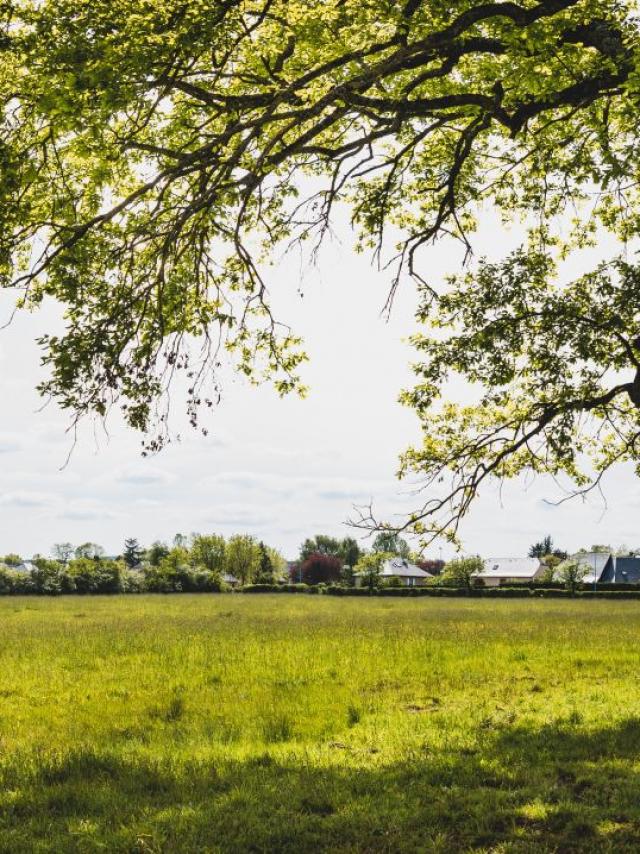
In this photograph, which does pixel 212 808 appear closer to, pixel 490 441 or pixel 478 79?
pixel 490 441

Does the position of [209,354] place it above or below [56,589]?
above

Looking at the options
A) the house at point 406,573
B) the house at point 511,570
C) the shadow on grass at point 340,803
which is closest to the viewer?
the shadow on grass at point 340,803

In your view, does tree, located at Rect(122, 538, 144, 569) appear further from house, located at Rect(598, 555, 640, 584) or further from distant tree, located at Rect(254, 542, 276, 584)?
house, located at Rect(598, 555, 640, 584)

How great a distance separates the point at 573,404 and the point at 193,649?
13.2 m

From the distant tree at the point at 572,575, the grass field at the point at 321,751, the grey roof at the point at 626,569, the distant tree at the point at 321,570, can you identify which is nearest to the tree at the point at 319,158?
the grass field at the point at 321,751

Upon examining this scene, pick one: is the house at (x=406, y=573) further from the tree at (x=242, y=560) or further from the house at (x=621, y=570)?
the house at (x=621, y=570)

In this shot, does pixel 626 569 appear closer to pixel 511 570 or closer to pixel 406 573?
pixel 511 570

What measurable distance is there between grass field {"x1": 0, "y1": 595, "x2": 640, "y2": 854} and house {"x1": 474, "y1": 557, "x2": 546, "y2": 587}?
12551 cm

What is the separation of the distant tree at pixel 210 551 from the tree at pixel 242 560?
136 centimetres

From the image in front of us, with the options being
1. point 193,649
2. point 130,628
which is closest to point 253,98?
point 193,649

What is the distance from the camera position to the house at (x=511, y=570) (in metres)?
141

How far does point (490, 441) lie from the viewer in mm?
14273

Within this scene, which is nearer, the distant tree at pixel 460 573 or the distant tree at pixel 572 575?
the distant tree at pixel 572 575

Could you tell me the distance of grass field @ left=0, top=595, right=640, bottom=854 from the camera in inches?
264
